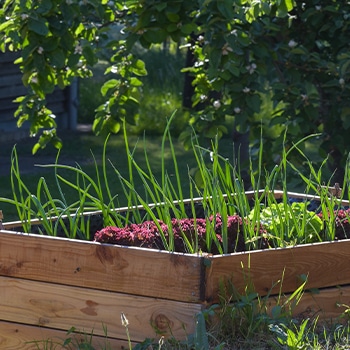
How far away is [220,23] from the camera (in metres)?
4.10

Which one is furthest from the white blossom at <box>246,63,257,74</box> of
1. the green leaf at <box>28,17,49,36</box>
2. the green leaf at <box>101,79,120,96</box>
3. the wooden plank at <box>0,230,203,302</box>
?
the wooden plank at <box>0,230,203,302</box>

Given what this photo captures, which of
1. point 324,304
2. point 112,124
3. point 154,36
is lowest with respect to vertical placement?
point 324,304

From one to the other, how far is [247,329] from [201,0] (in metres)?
1.75

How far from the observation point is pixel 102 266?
2.80 meters

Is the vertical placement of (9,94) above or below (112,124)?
below

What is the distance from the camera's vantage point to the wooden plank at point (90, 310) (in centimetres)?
273

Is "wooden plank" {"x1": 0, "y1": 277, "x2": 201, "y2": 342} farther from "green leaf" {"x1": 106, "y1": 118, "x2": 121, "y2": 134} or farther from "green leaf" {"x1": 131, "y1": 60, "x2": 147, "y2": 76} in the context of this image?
"green leaf" {"x1": 131, "y1": 60, "x2": 147, "y2": 76}

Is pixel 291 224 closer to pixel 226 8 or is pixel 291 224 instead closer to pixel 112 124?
pixel 226 8

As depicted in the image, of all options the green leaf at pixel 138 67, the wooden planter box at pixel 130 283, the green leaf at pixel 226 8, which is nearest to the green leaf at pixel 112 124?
the green leaf at pixel 138 67

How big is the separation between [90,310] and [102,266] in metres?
0.16

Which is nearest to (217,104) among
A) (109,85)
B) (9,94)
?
(109,85)

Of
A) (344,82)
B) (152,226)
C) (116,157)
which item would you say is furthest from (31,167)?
(152,226)

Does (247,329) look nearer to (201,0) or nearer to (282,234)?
(282,234)

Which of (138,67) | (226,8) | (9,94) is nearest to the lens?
(226,8)
